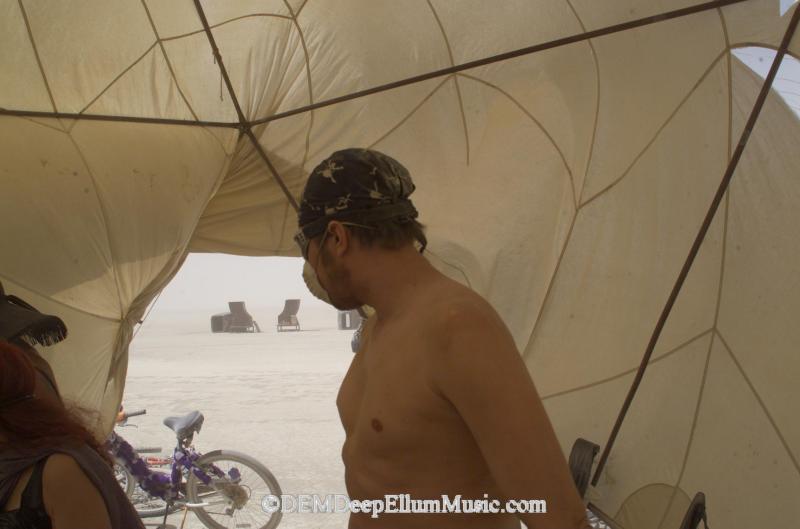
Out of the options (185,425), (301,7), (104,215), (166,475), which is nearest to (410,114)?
(301,7)

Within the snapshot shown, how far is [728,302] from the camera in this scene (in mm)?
2768

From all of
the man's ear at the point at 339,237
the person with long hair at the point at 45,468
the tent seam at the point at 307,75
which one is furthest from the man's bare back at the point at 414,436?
the tent seam at the point at 307,75

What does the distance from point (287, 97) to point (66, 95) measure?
963 mm

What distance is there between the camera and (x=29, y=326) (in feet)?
8.42

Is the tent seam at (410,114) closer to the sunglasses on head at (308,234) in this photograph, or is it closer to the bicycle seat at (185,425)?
the sunglasses on head at (308,234)

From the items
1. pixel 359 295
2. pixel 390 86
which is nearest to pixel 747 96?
pixel 390 86

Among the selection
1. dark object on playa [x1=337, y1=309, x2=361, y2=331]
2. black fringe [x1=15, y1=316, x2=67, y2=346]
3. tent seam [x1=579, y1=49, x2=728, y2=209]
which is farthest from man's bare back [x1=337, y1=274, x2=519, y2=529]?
dark object on playa [x1=337, y1=309, x2=361, y2=331]

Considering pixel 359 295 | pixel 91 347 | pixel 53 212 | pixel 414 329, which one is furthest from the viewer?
pixel 91 347

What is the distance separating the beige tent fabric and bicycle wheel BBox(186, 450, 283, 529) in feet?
6.46

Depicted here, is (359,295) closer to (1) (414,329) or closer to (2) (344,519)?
(1) (414,329)

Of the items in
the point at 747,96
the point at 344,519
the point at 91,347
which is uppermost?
the point at 747,96

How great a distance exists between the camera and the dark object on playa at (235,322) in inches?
984

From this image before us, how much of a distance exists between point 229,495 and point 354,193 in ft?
15.2

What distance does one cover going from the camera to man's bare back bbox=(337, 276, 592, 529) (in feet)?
4.60
